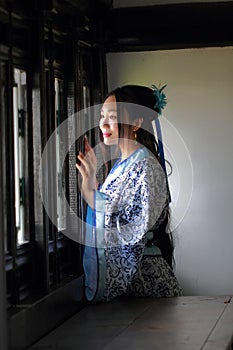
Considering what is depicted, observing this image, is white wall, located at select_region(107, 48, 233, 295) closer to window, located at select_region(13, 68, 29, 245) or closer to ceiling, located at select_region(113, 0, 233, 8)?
ceiling, located at select_region(113, 0, 233, 8)

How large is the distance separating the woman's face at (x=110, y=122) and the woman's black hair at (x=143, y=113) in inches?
0.7

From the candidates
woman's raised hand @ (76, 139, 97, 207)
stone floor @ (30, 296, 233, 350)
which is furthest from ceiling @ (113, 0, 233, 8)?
stone floor @ (30, 296, 233, 350)

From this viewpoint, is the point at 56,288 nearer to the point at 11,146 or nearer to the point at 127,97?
the point at 11,146

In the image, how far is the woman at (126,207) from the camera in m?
3.14

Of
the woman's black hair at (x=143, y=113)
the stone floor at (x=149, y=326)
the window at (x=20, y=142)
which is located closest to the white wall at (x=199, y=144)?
the woman's black hair at (x=143, y=113)

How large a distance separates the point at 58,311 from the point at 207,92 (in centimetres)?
168

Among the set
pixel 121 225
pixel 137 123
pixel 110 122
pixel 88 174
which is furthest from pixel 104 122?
pixel 121 225

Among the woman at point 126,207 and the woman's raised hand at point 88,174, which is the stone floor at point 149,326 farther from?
the woman's raised hand at point 88,174

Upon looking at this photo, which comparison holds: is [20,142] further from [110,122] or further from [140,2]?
[140,2]

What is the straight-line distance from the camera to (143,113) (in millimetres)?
3295

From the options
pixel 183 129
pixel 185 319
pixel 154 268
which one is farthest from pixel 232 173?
pixel 185 319

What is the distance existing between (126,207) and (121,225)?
8cm

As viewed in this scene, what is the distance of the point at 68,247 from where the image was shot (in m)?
3.24

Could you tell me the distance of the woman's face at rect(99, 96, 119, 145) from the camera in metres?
3.23
